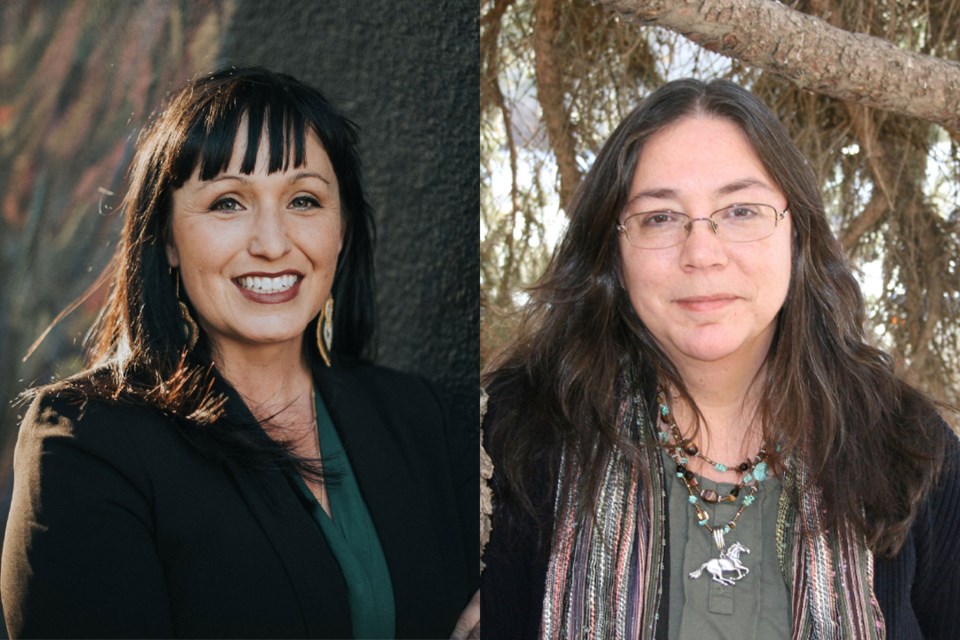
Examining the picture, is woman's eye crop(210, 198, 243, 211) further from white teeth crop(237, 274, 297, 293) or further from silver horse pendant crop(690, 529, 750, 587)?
silver horse pendant crop(690, 529, 750, 587)

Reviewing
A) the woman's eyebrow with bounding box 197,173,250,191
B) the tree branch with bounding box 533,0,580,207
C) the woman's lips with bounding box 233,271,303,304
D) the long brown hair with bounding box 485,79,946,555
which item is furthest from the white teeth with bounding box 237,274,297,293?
the tree branch with bounding box 533,0,580,207

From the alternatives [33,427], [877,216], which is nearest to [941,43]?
[877,216]

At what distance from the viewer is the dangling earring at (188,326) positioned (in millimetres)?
1086

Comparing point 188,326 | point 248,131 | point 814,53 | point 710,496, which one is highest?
point 814,53

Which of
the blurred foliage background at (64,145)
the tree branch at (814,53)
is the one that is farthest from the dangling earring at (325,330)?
the tree branch at (814,53)

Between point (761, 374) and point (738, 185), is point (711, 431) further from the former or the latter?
point (738, 185)

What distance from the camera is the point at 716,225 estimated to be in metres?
1.47

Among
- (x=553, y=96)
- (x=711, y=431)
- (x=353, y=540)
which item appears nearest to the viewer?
(x=353, y=540)

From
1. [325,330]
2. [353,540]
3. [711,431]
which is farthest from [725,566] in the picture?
[325,330]

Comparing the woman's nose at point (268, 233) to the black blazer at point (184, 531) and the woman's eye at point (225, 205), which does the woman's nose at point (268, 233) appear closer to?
the woman's eye at point (225, 205)

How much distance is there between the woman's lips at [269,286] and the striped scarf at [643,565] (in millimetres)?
596

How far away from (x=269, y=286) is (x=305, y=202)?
0.33 ft

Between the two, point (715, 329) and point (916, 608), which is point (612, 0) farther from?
point (916, 608)

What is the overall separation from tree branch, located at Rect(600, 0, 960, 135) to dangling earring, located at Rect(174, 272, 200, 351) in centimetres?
73
